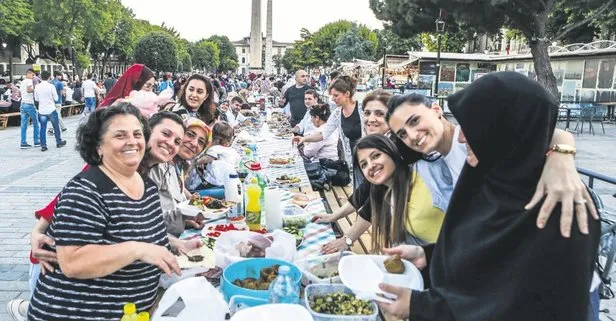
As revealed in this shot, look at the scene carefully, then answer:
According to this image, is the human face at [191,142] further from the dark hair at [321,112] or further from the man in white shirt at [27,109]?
the man in white shirt at [27,109]

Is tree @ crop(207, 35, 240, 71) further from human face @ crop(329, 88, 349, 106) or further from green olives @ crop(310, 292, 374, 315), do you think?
green olives @ crop(310, 292, 374, 315)

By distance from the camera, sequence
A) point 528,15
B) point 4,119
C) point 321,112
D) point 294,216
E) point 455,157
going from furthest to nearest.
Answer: point 528,15, point 4,119, point 321,112, point 294,216, point 455,157

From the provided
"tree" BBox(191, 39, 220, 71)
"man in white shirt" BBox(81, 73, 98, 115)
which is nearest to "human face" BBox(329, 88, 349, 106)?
"man in white shirt" BBox(81, 73, 98, 115)

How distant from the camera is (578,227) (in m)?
1.40

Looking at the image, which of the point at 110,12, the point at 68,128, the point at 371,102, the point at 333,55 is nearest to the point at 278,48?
the point at 333,55

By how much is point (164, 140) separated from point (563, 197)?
7.81 ft

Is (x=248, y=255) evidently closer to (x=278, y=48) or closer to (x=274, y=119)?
(x=274, y=119)

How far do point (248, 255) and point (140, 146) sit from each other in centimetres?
83

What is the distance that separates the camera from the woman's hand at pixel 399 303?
71.9 inches

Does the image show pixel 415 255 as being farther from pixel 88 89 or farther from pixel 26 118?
pixel 88 89

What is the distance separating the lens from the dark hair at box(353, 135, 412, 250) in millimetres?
2867

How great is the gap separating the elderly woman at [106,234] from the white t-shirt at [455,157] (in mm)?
1614

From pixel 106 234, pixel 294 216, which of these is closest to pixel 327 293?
pixel 106 234

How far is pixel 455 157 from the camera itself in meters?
2.65
